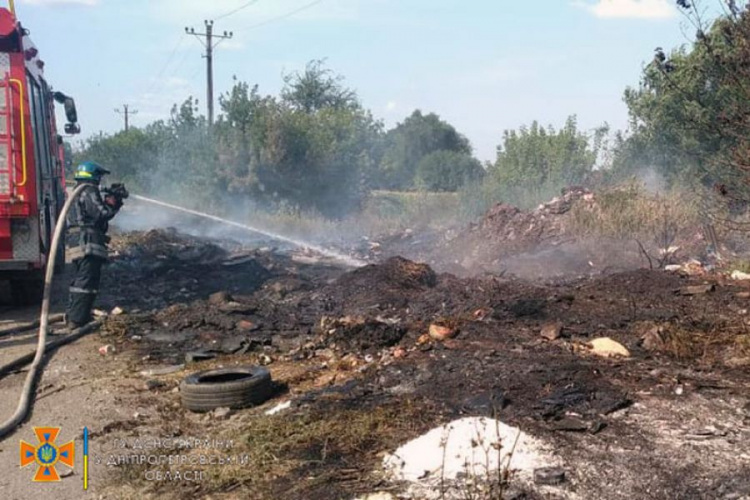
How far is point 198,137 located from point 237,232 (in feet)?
26.9

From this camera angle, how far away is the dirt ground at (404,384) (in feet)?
13.4

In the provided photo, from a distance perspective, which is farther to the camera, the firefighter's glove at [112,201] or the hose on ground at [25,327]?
the firefighter's glove at [112,201]

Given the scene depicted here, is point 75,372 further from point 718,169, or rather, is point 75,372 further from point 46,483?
point 718,169

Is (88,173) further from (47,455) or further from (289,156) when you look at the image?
(289,156)

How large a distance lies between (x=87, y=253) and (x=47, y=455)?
4.13 metres

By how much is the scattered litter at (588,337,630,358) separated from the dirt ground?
13 cm

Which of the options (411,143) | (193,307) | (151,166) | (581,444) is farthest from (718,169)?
(411,143)

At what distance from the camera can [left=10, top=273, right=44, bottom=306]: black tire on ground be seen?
9.71 metres

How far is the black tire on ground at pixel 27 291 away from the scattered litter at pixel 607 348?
7511 mm

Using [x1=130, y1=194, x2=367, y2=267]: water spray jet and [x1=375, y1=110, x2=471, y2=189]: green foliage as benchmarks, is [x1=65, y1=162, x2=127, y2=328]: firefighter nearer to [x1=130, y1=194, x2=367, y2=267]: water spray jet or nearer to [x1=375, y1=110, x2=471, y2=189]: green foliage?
[x1=130, y1=194, x2=367, y2=267]: water spray jet

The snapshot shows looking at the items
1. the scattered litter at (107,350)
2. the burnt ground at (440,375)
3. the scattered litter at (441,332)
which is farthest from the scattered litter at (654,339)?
the scattered litter at (107,350)

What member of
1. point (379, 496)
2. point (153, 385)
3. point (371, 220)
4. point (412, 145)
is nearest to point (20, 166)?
point (153, 385)

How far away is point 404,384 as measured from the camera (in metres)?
5.61

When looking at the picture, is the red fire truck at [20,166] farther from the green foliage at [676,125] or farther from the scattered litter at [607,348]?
the green foliage at [676,125]
